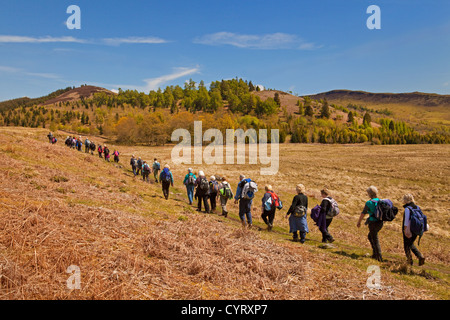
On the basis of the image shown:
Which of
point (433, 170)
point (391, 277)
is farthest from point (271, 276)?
point (433, 170)

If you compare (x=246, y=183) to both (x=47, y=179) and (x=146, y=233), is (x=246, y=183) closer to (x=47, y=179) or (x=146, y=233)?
(x=146, y=233)

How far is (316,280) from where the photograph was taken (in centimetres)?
638

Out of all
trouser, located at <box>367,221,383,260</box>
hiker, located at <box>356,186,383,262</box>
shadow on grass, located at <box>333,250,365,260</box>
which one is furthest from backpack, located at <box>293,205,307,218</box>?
trouser, located at <box>367,221,383,260</box>

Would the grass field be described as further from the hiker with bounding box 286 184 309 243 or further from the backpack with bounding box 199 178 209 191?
the backpack with bounding box 199 178 209 191

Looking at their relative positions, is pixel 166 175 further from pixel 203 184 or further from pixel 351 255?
pixel 351 255

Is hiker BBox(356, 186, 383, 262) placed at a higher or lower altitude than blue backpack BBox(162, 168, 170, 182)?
lower

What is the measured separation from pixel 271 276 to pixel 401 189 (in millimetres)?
38521

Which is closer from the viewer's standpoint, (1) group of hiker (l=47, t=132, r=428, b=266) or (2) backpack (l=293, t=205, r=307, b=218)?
(1) group of hiker (l=47, t=132, r=428, b=266)
